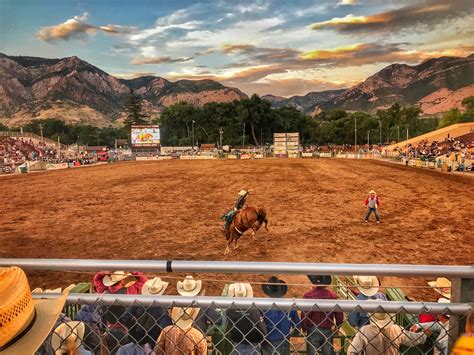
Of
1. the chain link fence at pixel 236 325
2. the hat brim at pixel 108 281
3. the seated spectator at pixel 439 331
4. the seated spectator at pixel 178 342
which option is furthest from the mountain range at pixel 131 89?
the seated spectator at pixel 178 342

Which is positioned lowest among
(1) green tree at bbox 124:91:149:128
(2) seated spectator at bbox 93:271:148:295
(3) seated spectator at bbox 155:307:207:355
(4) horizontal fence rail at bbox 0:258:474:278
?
(2) seated spectator at bbox 93:271:148:295

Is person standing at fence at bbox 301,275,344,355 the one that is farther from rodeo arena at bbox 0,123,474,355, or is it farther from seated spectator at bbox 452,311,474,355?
seated spectator at bbox 452,311,474,355

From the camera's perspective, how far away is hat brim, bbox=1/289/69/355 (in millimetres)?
996

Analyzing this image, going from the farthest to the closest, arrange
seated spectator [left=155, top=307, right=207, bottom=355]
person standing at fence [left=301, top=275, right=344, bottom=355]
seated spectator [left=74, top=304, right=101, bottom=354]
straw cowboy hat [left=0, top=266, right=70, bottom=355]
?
person standing at fence [left=301, top=275, right=344, bottom=355]
seated spectator [left=74, top=304, right=101, bottom=354]
seated spectator [left=155, top=307, right=207, bottom=355]
straw cowboy hat [left=0, top=266, right=70, bottom=355]

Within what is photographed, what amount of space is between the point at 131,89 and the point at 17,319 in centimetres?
2901

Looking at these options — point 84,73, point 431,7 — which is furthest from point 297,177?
point 84,73

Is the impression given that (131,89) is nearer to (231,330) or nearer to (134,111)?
(134,111)

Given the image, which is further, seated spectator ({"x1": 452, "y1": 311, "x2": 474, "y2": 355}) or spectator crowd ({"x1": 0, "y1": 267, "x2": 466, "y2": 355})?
spectator crowd ({"x1": 0, "y1": 267, "x2": 466, "y2": 355})

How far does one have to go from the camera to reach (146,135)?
35469 mm

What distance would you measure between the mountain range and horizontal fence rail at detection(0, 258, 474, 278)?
21172 mm

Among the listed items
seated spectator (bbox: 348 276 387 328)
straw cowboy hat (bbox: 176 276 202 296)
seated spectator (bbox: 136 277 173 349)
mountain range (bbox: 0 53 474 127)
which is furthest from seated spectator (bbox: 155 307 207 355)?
mountain range (bbox: 0 53 474 127)

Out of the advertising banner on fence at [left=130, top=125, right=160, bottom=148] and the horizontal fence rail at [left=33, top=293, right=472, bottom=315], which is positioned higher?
the advertising banner on fence at [left=130, top=125, right=160, bottom=148]

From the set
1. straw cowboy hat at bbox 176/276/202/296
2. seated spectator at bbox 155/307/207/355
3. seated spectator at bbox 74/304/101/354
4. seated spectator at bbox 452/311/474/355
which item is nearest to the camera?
seated spectator at bbox 452/311/474/355

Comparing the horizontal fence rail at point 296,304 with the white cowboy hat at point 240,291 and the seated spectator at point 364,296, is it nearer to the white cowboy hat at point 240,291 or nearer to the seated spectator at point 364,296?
the seated spectator at point 364,296
